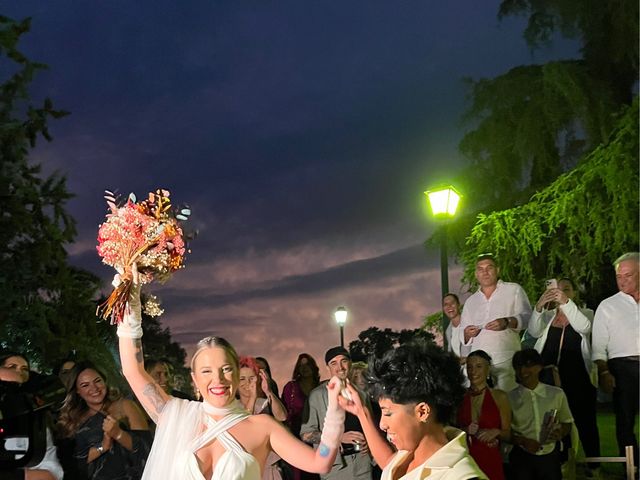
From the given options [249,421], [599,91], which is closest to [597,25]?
[599,91]

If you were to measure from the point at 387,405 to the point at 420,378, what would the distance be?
0.62ft

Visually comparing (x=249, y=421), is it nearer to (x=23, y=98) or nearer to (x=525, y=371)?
(x=525, y=371)

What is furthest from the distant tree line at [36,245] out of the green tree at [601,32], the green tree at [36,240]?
the green tree at [601,32]

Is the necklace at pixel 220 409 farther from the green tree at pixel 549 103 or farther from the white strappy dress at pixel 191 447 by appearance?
the green tree at pixel 549 103

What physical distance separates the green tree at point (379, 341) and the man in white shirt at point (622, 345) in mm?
1611

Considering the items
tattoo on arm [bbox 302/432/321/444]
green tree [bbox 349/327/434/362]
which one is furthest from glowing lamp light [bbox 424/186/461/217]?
tattoo on arm [bbox 302/432/321/444]

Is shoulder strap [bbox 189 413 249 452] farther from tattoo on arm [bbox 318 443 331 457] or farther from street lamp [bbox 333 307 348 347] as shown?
street lamp [bbox 333 307 348 347]

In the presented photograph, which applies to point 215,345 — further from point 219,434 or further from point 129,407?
point 129,407

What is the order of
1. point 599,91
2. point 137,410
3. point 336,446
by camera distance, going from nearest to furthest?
point 336,446, point 137,410, point 599,91

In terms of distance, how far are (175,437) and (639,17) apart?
11572 mm

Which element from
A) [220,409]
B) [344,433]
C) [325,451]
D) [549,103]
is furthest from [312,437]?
[549,103]

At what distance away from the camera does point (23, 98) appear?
17.8 meters

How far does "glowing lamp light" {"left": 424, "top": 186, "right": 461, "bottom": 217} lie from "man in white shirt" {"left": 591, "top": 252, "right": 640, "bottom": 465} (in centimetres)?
345

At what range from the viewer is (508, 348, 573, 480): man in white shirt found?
720 centimetres
